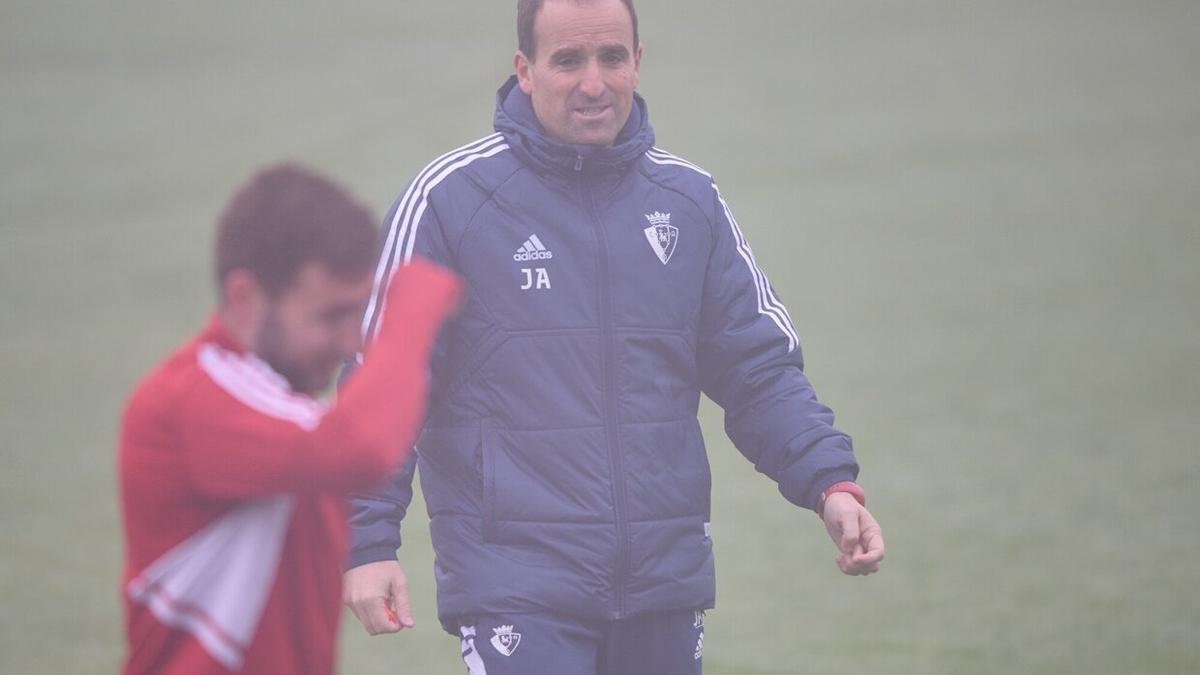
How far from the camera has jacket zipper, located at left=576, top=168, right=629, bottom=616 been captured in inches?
158

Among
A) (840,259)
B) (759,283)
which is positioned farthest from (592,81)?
(840,259)

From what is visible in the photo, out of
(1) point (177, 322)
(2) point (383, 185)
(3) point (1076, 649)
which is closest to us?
(3) point (1076, 649)

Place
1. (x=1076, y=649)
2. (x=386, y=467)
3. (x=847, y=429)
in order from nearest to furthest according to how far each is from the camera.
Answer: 1. (x=386, y=467)
2. (x=1076, y=649)
3. (x=847, y=429)

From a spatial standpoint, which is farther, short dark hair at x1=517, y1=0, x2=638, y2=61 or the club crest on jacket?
short dark hair at x1=517, y1=0, x2=638, y2=61

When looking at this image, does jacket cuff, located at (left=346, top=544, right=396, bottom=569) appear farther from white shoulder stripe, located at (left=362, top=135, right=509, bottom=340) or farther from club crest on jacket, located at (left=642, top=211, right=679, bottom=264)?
club crest on jacket, located at (left=642, top=211, right=679, bottom=264)

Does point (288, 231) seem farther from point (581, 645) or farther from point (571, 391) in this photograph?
point (581, 645)

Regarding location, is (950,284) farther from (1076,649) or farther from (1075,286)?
(1076,649)

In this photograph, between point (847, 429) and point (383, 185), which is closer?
point (847, 429)

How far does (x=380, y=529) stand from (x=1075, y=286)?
1187 centimetres

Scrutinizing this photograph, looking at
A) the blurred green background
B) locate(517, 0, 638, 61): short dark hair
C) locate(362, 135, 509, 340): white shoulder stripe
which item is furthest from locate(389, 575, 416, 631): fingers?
the blurred green background

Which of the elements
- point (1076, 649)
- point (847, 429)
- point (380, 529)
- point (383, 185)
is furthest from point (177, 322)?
point (380, 529)

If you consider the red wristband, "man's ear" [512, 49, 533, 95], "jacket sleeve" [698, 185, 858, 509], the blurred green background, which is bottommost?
the red wristband

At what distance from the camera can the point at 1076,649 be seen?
311 inches

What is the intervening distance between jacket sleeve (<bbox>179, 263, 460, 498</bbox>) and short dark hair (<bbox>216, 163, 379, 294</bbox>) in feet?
0.35
